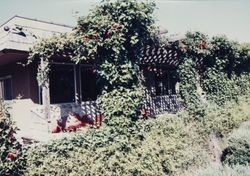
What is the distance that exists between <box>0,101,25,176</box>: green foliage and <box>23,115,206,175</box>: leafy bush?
25 centimetres

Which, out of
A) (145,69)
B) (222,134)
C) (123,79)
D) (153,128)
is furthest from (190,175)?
(145,69)

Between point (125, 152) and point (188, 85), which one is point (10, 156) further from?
point (188, 85)

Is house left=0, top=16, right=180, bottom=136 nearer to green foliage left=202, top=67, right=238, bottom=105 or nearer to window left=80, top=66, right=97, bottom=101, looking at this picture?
window left=80, top=66, right=97, bottom=101

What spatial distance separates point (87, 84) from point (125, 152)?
22.0 ft

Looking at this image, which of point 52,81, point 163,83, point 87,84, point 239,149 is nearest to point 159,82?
point 163,83

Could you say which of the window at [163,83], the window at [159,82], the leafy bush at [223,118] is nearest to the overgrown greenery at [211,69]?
the leafy bush at [223,118]

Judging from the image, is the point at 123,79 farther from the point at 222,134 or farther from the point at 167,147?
the point at 222,134

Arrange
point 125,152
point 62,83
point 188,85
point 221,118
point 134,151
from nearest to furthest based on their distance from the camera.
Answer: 1. point 125,152
2. point 134,151
3. point 188,85
4. point 221,118
5. point 62,83

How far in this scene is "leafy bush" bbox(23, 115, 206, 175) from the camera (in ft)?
20.7

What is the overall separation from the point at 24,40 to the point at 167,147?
599cm

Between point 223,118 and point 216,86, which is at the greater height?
point 216,86

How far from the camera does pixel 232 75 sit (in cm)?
1580

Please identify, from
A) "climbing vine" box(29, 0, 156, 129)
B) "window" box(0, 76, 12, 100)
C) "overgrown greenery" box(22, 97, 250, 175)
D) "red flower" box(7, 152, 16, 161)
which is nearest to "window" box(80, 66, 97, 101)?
"window" box(0, 76, 12, 100)

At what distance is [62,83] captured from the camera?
12.8 metres
